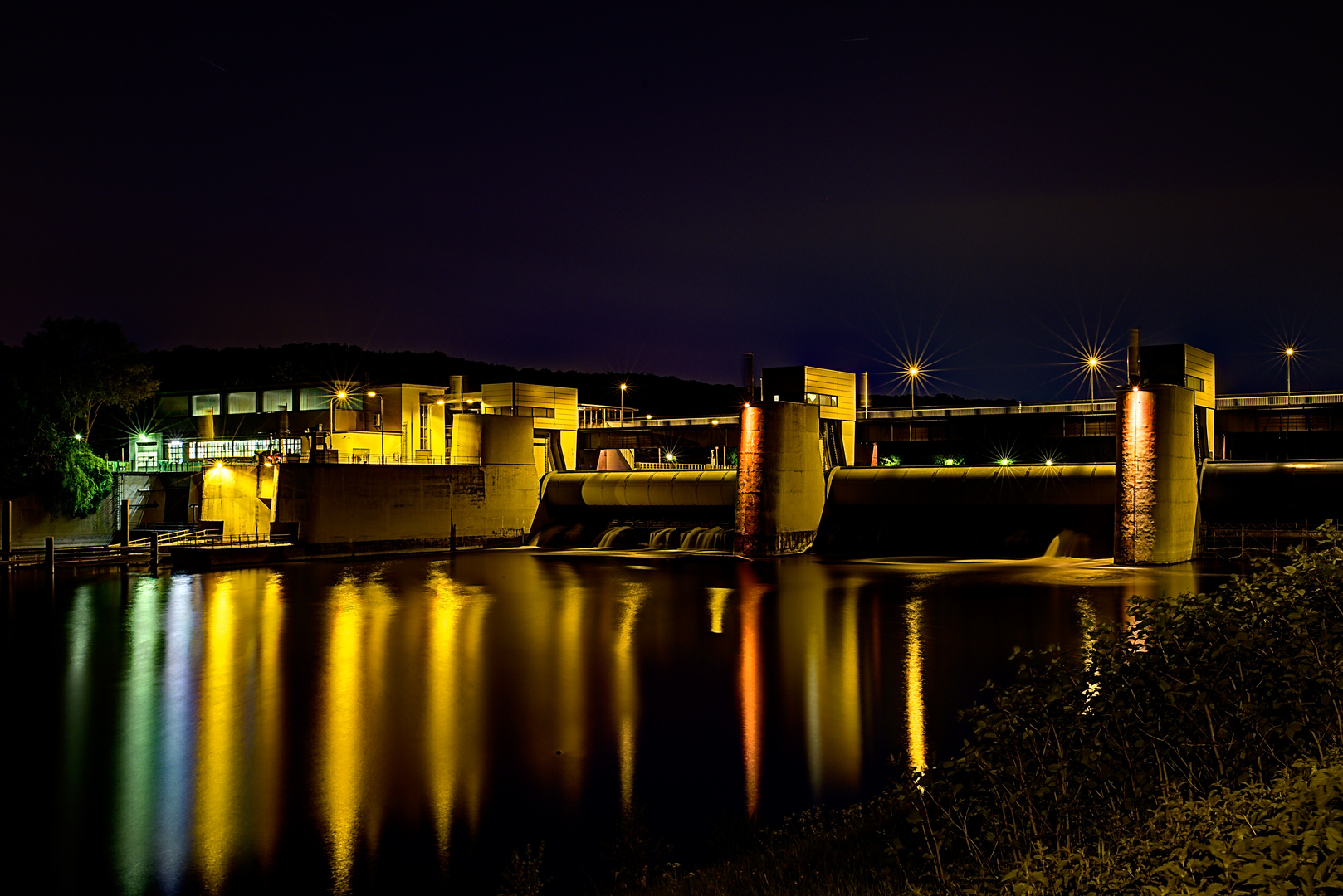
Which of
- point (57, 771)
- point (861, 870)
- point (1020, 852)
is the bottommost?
point (57, 771)

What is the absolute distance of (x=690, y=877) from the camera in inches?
368

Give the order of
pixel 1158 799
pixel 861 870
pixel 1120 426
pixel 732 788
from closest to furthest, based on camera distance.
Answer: pixel 1158 799, pixel 861 870, pixel 732 788, pixel 1120 426

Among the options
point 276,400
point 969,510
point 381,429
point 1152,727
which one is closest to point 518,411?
point 381,429

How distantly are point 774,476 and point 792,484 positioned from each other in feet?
3.01

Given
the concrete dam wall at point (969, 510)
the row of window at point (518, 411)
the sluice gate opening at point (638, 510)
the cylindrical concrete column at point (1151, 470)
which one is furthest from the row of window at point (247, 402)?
the cylindrical concrete column at point (1151, 470)

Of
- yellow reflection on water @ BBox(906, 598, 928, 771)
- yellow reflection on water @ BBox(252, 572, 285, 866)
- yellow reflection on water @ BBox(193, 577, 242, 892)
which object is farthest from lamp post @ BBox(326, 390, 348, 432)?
yellow reflection on water @ BBox(906, 598, 928, 771)

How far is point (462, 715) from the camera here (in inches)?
717

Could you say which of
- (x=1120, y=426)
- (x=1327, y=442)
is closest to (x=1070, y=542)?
(x=1120, y=426)

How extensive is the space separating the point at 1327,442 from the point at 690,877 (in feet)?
169

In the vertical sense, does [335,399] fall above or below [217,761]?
above

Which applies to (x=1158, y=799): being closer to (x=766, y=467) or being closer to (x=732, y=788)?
(x=732, y=788)

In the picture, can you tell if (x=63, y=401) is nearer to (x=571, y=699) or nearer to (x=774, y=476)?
(x=774, y=476)

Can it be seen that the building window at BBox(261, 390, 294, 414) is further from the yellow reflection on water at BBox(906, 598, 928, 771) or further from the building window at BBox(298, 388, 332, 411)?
the yellow reflection on water at BBox(906, 598, 928, 771)

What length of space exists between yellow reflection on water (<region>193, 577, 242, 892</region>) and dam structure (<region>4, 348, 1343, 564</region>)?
21.8 metres
